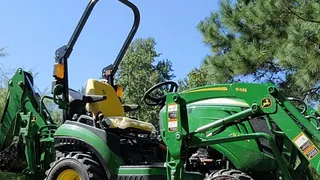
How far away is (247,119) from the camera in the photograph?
4762mm

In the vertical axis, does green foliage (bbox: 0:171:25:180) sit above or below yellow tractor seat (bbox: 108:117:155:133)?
above

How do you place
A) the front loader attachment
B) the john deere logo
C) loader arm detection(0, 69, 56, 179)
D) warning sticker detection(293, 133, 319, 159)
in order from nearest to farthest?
warning sticker detection(293, 133, 319, 159) → the john deere logo → loader arm detection(0, 69, 56, 179) → the front loader attachment

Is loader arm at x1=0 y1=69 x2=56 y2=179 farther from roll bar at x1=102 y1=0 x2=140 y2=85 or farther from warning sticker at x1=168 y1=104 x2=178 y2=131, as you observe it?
warning sticker at x1=168 y1=104 x2=178 y2=131

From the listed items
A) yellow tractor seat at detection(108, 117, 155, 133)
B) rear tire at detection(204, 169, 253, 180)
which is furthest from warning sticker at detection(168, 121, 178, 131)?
yellow tractor seat at detection(108, 117, 155, 133)

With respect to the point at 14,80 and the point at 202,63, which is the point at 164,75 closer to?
the point at 202,63

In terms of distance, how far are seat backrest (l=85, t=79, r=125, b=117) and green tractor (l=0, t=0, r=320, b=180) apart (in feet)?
0.04

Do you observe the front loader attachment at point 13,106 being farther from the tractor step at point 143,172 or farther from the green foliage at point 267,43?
the green foliage at point 267,43

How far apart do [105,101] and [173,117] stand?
196 cm

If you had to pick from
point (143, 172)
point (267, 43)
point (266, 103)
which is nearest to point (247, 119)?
point (266, 103)

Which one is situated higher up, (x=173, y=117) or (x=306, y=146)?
(x=173, y=117)

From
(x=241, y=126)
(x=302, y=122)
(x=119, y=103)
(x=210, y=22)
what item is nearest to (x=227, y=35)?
(x=210, y=22)

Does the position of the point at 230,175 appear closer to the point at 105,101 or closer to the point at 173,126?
the point at 173,126

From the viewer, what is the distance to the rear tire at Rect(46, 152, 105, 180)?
5.54 metres

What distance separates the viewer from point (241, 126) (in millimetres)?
5289
